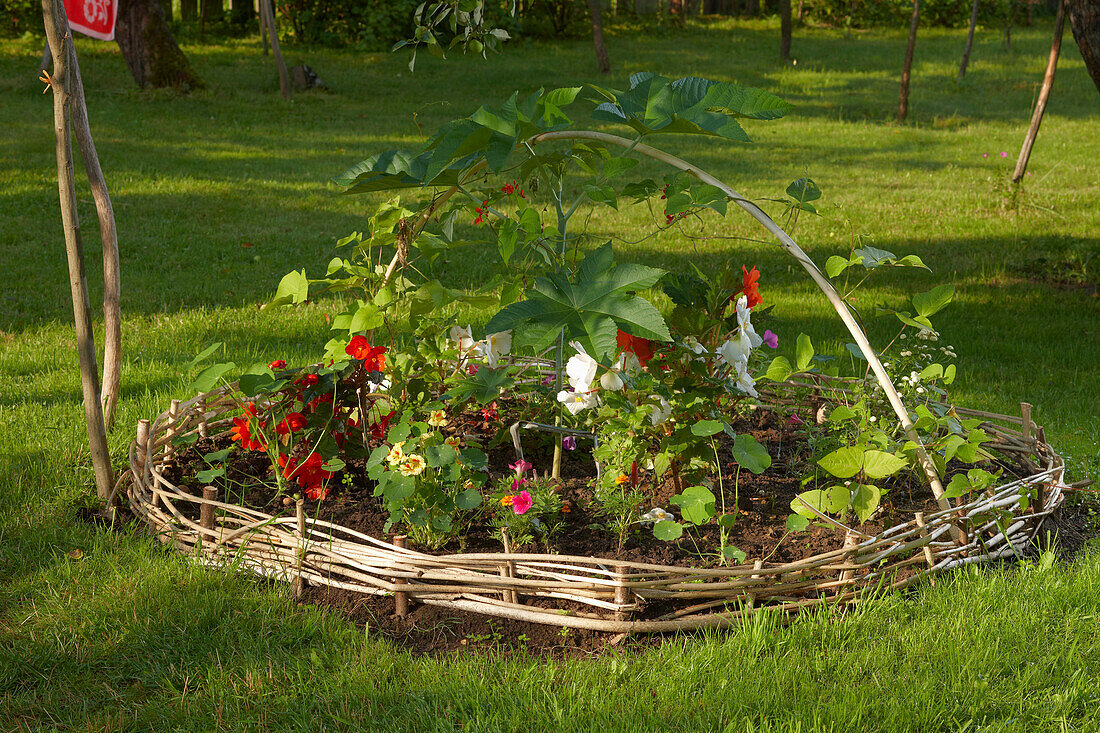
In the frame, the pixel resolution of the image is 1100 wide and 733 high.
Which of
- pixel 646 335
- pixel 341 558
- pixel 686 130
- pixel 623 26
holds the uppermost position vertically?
pixel 623 26

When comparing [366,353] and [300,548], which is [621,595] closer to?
[300,548]

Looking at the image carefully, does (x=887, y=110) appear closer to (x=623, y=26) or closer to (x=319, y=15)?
(x=623, y=26)

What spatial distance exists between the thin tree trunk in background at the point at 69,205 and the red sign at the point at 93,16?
1400 mm

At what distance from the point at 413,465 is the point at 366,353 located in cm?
41

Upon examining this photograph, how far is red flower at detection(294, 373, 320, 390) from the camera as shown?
8.49ft

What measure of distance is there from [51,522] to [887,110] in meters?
13.6

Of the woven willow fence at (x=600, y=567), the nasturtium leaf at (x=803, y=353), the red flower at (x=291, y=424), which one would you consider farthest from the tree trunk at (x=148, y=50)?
the nasturtium leaf at (x=803, y=353)

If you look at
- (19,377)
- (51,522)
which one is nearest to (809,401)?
(51,522)

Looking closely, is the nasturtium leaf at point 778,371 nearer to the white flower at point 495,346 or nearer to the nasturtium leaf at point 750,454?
the nasturtium leaf at point 750,454

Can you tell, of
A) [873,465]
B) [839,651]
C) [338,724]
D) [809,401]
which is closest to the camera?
[338,724]

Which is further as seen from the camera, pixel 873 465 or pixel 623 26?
pixel 623 26

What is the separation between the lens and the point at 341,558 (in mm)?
2145

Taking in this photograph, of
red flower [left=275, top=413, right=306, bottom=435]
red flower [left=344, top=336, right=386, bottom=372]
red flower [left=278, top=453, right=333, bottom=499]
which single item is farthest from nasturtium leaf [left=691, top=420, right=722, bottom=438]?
red flower [left=275, top=413, right=306, bottom=435]

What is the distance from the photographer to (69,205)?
2.30 m
